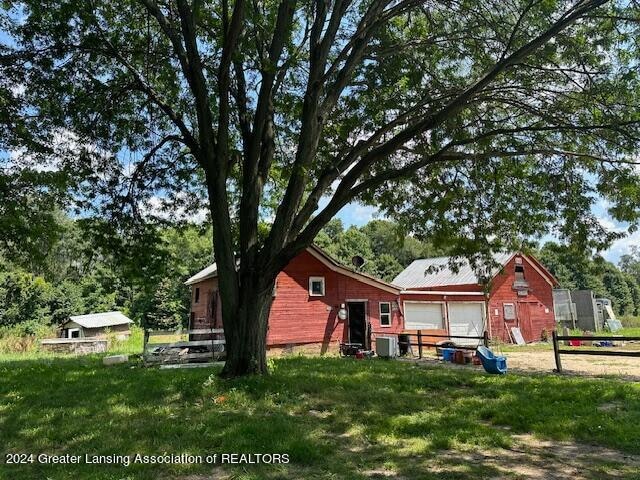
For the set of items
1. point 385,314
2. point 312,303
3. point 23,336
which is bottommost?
point 23,336

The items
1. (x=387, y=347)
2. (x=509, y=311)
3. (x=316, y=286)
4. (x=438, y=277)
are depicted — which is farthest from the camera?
(x=438, y=277)

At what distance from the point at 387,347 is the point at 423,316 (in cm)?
882

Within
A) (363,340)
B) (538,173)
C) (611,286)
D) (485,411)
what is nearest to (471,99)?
(538,173)

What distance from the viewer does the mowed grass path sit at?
16.6 feet

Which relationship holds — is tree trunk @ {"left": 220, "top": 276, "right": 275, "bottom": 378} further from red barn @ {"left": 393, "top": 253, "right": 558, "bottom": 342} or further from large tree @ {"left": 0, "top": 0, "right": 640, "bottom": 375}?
red barn @ {"left": 393, "top": 253, "right": 558, "bottom": 342}

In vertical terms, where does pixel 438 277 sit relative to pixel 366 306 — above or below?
above

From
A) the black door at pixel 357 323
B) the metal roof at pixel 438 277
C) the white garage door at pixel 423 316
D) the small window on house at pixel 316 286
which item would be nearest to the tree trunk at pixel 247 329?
the small window on house at pixel 316 286

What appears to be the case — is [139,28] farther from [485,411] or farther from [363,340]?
[363,340]

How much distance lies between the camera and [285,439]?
5.71 metres

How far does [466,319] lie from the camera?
27.2 metres

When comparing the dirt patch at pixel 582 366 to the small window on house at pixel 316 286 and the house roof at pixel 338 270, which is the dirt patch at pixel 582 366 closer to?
the house roof at pixel 338 270

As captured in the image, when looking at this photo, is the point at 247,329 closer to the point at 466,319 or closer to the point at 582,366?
the point at 582,366

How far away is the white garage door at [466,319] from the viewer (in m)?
26.8

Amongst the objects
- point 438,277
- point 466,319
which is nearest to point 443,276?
point 438,277
